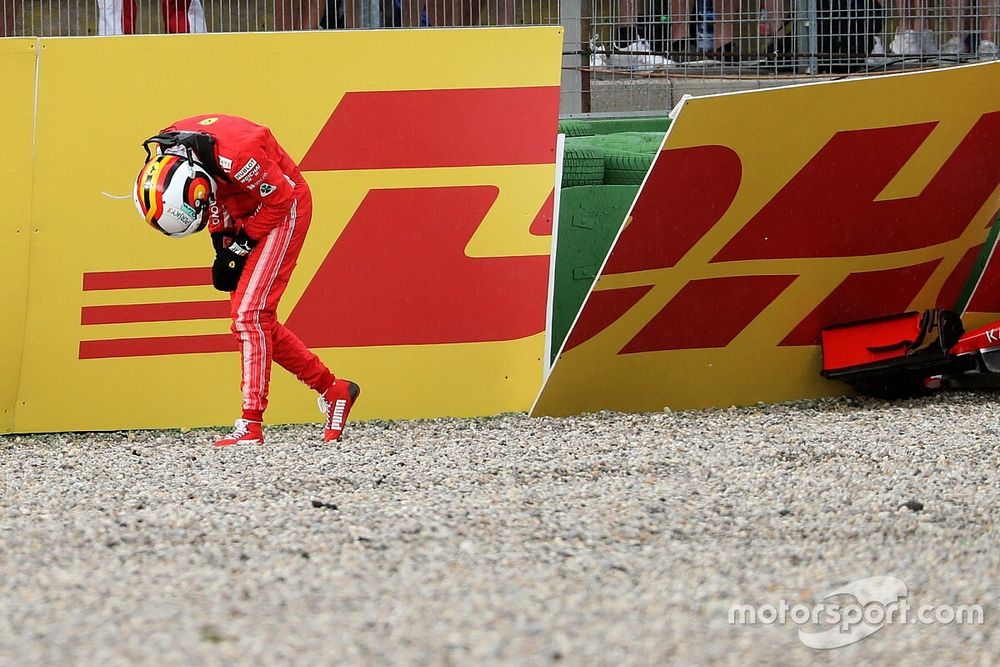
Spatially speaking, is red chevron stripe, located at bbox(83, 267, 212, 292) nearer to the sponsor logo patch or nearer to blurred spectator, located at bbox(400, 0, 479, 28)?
the sponsor logo patch

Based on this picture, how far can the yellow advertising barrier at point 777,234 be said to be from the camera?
252 inches

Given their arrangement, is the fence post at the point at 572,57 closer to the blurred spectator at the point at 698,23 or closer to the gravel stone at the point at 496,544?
the blurred spectator at the point at 698,23

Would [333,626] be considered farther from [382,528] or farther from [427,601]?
[382,528]

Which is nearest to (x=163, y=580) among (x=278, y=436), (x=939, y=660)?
(x=939, y=660)

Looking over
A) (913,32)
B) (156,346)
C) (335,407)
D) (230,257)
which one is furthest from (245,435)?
(913,32)

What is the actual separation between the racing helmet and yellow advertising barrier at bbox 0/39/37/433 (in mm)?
1087

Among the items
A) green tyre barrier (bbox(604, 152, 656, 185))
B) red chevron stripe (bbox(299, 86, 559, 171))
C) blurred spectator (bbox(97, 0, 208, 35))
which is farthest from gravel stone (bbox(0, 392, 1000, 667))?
blurred spectator (bbox(97, 0, 208, 35))

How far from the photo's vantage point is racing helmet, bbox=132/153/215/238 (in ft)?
18.5

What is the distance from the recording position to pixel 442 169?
6.71 meters

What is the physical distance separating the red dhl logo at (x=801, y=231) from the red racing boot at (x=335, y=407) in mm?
1167

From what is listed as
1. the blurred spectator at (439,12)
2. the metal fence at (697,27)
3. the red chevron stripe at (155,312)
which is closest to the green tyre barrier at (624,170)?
the red chevron stripe at (155,312)

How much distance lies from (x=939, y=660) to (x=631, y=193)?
16.4 ft

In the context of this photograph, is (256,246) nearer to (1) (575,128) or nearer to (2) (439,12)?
(1) (575,128)

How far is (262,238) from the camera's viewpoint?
593cm
